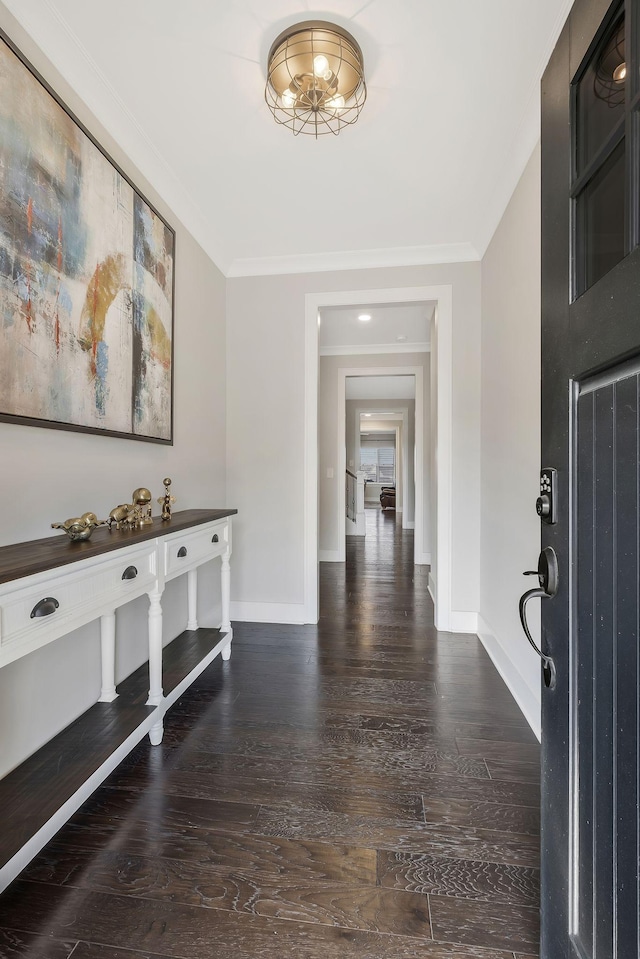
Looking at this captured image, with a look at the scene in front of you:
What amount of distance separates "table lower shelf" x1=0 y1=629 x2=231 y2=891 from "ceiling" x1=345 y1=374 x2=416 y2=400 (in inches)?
219

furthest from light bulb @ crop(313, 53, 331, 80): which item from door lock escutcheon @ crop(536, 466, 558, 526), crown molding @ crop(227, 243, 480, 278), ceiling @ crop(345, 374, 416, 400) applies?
ceiling @ crop(345, 374, 416, 400)

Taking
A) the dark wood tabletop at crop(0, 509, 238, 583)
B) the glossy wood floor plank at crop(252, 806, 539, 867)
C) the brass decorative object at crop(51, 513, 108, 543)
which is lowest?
the glossy wood floor plank at crop(252, 806, 539, 867)

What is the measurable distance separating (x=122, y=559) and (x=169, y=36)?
1.83 m

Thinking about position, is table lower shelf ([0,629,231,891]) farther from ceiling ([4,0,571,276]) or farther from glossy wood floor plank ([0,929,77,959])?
ceiling ([4,0,571,276])

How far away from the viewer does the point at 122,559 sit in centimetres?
150

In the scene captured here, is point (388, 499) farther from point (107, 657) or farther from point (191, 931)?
point (191, 931)

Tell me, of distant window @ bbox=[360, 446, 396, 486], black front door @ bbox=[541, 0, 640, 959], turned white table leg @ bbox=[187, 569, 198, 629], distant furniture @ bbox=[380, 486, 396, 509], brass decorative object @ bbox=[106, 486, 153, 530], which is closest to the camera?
black front door @ bbox=[541, 0, 640, 959]

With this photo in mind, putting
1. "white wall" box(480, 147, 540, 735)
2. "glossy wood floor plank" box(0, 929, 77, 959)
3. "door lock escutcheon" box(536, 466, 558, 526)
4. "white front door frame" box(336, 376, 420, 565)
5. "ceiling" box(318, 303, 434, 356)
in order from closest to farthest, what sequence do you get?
1. "door lock escutcheon" box(536, 466, 558, 526)
2. "glossy wood floor plank" box(0, 929, 77, 959)
3. "white wall" box(480, 147, 540, 735)
4. "ceiling" box(318, 303, 434, 356)
5. "white front door frame" box(336, 376, 420, 565)

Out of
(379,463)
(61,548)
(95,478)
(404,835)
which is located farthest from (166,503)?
(379,463)

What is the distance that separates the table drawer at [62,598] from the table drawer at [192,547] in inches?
7.8

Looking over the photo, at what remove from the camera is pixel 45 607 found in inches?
45.2

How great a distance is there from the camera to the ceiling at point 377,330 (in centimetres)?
423

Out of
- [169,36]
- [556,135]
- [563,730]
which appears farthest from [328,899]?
[169,36]

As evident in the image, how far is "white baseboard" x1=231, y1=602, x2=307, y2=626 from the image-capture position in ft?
10.5
